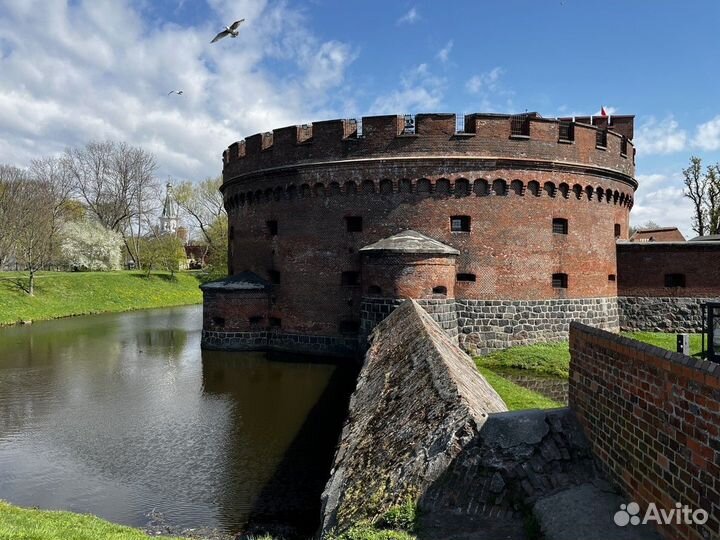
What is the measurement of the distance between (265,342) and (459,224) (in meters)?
7.48

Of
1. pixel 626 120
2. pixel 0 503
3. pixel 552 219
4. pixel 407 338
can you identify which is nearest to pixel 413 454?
pixel 407 338

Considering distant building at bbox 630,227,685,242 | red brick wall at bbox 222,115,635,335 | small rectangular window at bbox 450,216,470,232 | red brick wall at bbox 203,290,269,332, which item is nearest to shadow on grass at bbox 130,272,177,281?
red brick wall at bbox 203,290,269,332

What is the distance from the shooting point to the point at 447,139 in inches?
596

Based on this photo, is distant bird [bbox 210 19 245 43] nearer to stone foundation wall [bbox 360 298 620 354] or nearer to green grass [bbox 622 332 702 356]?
stone foundation wall [bbox 360 298 620 354]

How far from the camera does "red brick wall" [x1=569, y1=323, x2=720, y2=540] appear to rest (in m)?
2.84

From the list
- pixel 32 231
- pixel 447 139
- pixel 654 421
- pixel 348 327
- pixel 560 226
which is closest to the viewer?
pixel 654 421

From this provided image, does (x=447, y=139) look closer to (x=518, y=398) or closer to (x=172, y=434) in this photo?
(x=518, y=398)

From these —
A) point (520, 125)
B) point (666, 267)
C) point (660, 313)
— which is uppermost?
point (520, 125)

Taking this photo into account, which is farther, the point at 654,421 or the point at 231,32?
the point at 231,32

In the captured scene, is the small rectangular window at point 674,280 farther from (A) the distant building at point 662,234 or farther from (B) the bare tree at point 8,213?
(B) the bare tree at point 8,213

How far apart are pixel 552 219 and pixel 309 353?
28.4 feet

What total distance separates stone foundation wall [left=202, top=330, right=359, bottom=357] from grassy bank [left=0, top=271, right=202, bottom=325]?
13.3 metres

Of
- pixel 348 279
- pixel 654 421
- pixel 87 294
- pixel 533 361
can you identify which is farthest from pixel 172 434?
pixel 87 294

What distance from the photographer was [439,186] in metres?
15.3
